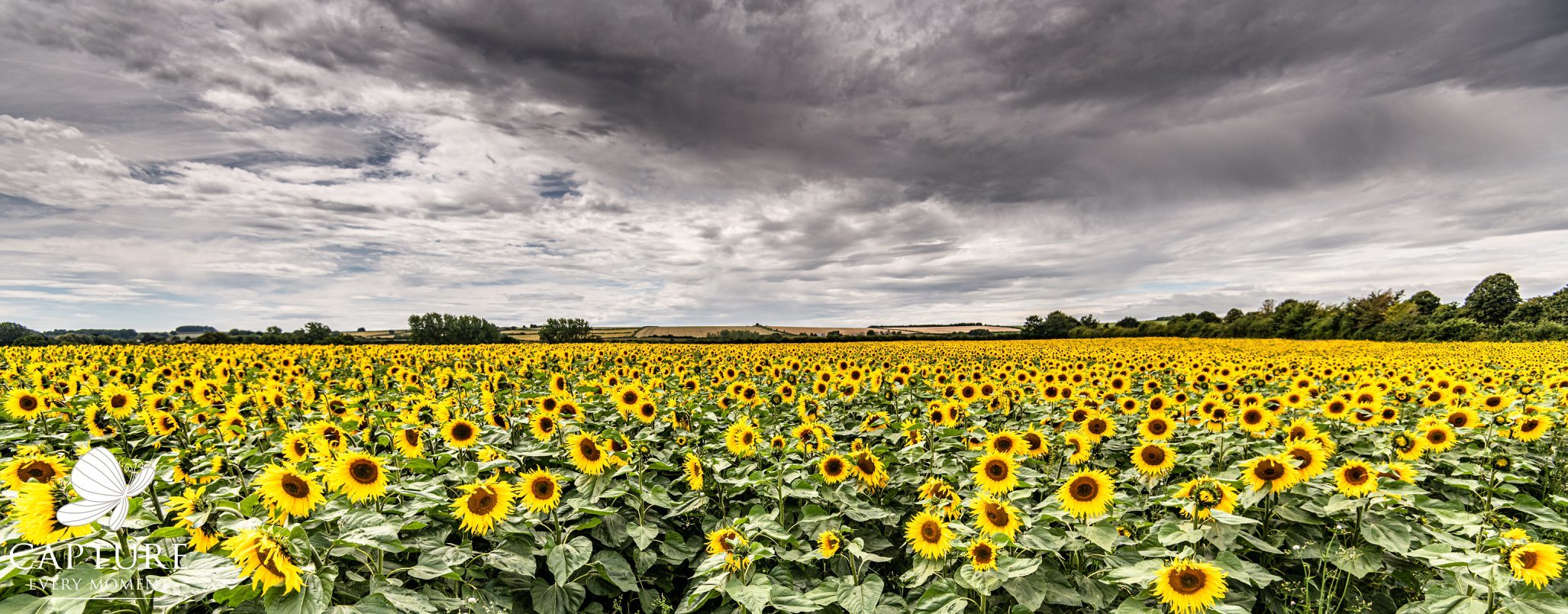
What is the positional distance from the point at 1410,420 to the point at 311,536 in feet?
40.2

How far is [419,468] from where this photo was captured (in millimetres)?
4504

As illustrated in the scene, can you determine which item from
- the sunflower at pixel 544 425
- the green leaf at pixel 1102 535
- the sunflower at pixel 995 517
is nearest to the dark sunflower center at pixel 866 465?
the sunflower at pixel 995 517

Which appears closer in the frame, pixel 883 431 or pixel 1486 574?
pixel 1486 574

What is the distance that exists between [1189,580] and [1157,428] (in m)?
3.77

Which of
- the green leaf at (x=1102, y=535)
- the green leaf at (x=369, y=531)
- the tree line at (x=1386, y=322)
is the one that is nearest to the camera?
the green leaf at (x=369, y=531)

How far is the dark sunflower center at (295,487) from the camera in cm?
330

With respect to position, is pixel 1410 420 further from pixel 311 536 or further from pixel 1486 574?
pixel 311 536

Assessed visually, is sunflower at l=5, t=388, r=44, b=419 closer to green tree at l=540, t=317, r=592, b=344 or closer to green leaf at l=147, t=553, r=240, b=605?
green leaf at l=147, t=553, r=240, b=605

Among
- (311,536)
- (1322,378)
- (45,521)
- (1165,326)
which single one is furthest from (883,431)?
(1165,326)

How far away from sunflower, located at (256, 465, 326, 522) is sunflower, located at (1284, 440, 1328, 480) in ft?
21.8

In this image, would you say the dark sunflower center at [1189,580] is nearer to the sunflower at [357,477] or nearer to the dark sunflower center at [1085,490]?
the dark sunflower center at [1085,490]

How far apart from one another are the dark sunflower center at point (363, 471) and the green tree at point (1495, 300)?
106 meters

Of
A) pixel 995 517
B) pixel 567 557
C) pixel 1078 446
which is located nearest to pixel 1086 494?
pixel 995 517

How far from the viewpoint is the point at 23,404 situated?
6633mm
